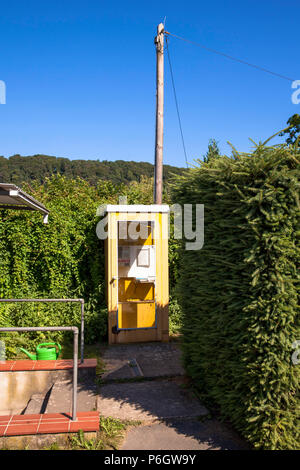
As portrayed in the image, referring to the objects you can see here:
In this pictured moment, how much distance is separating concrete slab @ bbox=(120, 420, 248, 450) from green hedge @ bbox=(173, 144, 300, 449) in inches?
6.4

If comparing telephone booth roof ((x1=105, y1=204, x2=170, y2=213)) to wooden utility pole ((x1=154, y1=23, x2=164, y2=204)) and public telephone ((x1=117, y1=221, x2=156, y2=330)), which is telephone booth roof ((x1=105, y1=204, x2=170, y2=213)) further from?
wooden utility pole ((x1=154, y1=23, x2=164, y2=204))

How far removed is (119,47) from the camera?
32.2ft

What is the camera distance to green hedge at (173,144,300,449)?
279 cm

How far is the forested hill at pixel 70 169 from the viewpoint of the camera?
28697 millimetres

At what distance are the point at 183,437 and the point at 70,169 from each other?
31.0m

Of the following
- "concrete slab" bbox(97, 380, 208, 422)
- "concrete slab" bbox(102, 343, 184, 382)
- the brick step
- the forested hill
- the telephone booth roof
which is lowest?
"concrete slab" bbox(102, 343, 184, 382)

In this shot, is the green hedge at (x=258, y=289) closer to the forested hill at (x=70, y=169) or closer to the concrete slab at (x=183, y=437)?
the concrete slab at (x=183, y=437)

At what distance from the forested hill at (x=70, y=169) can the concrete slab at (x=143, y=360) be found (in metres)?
22.3

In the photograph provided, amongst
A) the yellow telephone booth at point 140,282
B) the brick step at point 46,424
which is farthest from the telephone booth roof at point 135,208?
the brick step at point 46,424

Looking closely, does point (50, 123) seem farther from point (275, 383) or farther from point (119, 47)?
point (275, 383)

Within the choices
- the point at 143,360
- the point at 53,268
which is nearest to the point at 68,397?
the point at 143,360

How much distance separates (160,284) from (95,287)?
1.31 metres

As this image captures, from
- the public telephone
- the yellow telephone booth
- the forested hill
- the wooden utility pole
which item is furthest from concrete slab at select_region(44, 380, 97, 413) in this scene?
the forested hill

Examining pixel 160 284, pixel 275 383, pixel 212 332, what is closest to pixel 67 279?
pixel 160 284
